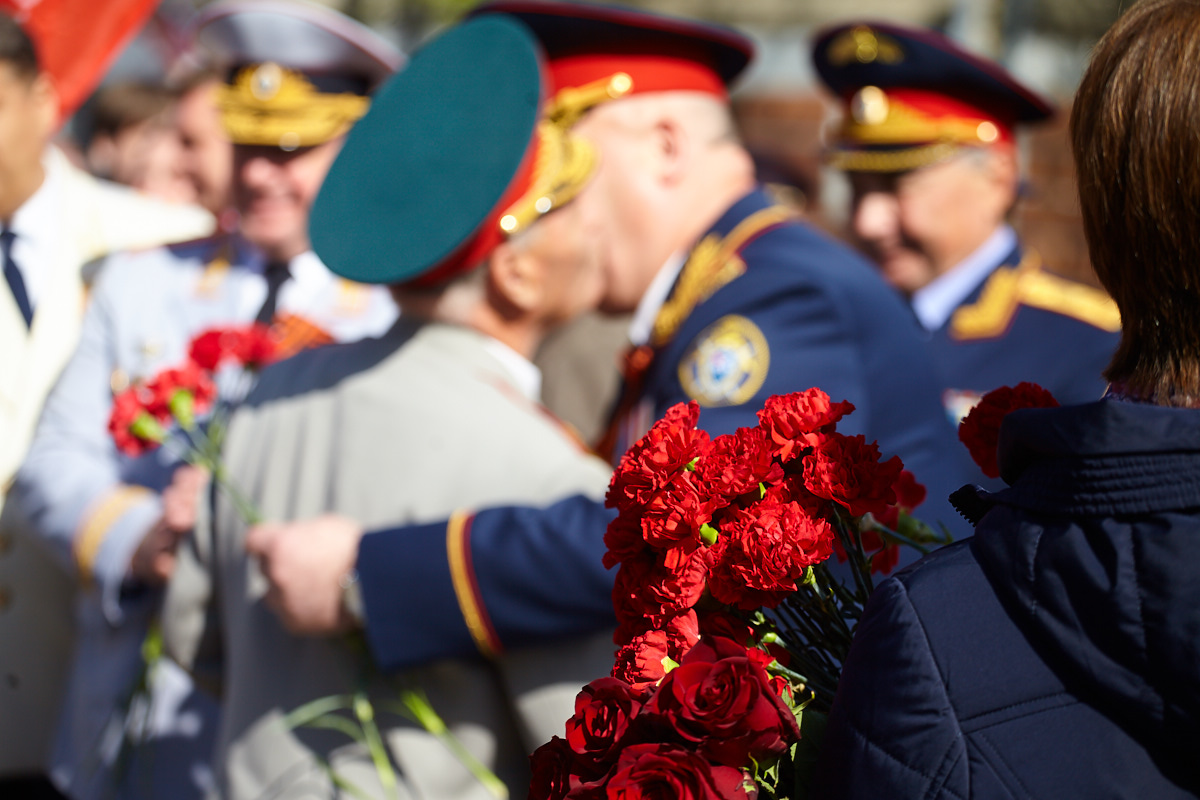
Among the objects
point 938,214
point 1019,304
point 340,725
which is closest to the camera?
point 340,725

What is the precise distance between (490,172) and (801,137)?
6259mm

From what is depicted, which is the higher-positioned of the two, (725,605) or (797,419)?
(797,419)

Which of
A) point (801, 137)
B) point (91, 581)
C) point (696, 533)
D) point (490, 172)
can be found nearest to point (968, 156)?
point (490, 172)

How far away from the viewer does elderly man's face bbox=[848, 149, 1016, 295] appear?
4.17 meters

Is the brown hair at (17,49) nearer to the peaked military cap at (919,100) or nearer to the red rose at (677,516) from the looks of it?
the peaked military cap at (919,100)

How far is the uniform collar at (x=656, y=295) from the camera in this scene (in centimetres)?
287

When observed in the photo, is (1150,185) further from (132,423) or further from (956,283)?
(956,283)

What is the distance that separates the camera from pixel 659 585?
1279mm

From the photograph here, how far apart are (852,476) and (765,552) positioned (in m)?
0.12

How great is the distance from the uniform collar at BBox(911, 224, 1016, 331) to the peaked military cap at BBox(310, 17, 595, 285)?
6.81ft

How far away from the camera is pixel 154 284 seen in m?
3.33

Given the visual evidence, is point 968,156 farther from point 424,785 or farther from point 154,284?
point 424,785

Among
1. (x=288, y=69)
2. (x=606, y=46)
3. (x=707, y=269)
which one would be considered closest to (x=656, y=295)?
(x=707, y=269)

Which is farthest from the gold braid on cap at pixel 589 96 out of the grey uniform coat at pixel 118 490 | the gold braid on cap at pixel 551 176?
the grey uniform coat at pixel 118 490
